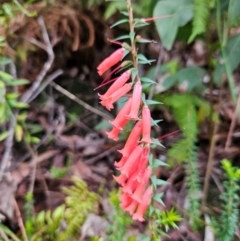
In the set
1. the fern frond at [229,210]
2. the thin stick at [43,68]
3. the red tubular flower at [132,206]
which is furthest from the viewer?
the thin stick at [43,68]

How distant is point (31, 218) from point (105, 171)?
1.53 ft

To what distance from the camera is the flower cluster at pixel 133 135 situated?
140 centimetres

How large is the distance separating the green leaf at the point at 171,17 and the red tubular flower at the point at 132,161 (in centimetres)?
68

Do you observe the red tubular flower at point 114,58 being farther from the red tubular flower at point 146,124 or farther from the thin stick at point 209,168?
the thin stick at point 209,168

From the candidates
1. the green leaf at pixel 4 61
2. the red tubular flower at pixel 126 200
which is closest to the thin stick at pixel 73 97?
the green leaf at pixel 4 61

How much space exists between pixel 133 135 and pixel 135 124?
0.10ft

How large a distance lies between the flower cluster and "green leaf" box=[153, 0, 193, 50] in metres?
0.61

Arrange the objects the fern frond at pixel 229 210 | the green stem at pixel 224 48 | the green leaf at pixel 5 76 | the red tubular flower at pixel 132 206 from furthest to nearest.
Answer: the green leaf at pixel 5 76 < the green stem at pixel 224 48 < the fern frond at pixel 229 210 < the red tubular flower at pixel 132 206

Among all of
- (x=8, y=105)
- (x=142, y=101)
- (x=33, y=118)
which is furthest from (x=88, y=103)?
(x=142, y=101)

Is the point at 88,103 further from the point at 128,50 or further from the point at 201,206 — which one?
the point at 128,50

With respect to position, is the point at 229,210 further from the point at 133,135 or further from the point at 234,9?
the point at 234,9

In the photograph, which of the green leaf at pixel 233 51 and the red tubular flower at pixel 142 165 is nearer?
the red tubular flower at pixel 142 165

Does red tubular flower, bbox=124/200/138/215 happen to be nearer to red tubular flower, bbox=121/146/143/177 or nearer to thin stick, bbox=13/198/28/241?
red tubular flower, bbox=121/146/143/177

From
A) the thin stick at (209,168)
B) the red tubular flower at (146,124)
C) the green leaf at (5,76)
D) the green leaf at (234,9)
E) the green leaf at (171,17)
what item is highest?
the green leaf at (234,9)
